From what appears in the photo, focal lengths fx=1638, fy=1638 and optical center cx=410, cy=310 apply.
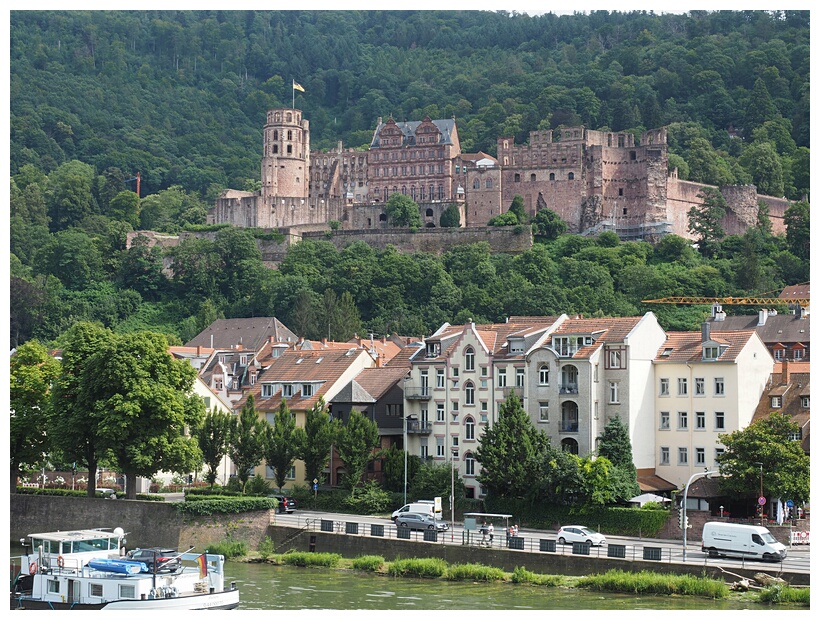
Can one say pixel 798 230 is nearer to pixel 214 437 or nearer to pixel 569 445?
pixel 569 445

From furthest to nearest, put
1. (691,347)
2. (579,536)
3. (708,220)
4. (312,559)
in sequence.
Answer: (708,220) < (691,347) < (312,559) < (579,536)

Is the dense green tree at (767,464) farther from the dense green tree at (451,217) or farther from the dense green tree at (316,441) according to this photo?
the dense green tree at (451,217)

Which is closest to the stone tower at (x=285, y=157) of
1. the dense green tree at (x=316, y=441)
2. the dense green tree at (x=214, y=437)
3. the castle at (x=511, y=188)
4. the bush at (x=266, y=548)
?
the castle at (x=511, y=188)

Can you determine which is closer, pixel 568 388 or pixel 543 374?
pixel 568 388

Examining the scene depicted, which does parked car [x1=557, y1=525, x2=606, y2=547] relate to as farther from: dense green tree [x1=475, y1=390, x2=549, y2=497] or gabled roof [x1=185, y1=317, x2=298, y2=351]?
gabled roof [x1=185, y1=317, x2=298, y2=351]

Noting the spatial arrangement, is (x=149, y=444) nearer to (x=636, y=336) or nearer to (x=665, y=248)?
(x=636, y=336)

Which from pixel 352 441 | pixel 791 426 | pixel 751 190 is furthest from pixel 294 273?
pixel 791 426

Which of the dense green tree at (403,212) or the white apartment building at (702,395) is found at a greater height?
the dense green tree at (403,212)

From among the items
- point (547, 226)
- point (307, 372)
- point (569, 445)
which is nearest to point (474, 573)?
point (569, 445)
